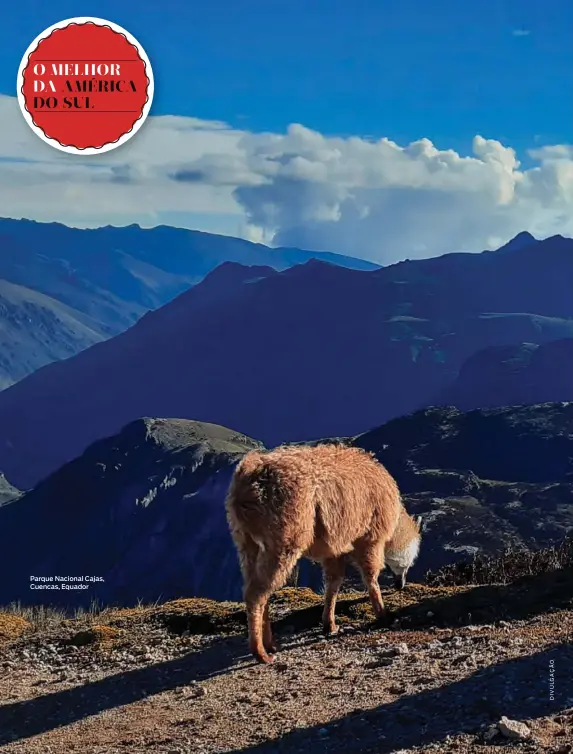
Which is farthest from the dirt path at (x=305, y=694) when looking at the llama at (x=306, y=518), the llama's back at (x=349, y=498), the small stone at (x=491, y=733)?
the llama's back at (x=349, y=498)

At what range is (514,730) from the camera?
6.40 meters

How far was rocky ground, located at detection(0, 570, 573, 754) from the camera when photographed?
7051 mm

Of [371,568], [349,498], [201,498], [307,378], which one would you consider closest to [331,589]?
[371,568]

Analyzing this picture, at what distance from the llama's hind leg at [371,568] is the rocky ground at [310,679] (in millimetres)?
247

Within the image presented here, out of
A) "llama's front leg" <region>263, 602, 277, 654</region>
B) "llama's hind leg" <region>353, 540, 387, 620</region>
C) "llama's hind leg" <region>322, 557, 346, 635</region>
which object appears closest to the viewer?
"llama's front leg" <region>263, 602, 277, 654</region>

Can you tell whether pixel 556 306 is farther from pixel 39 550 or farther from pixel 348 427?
pixel 39 550

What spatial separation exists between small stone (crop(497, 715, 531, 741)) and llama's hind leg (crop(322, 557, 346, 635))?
3796mm

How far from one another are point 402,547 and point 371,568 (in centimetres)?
89

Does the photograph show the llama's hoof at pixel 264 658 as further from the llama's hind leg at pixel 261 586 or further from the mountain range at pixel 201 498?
the mountain range at pixel 201 498

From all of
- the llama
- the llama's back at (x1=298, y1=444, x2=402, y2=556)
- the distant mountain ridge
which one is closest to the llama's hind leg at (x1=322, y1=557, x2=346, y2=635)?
the llama

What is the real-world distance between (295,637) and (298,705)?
238 centimetres

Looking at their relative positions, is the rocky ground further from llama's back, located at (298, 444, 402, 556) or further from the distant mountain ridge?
the distant mountain ridge

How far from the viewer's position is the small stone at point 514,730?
639 cm

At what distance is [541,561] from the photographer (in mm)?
12844
